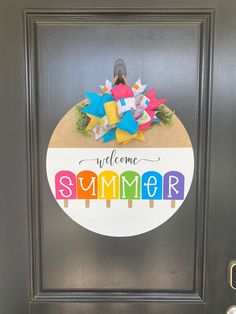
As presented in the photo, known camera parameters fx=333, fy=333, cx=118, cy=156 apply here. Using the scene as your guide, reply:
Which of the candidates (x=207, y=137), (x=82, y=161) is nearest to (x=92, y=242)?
(x=82, y=161)

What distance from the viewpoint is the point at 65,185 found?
1.04m

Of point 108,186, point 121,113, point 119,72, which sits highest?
point 119,72

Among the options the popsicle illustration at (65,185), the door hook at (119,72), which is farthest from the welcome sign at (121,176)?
the door hook at (119,72)

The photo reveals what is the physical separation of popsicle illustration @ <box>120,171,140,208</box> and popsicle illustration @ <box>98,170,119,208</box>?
0.06 ft

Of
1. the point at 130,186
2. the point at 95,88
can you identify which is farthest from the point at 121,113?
the point at 130,186

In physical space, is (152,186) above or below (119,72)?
below

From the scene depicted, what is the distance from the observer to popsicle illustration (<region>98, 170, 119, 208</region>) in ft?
3.40

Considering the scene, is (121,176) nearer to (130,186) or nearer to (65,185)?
(130,186)

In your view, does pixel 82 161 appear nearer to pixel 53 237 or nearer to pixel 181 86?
pixel 53 237

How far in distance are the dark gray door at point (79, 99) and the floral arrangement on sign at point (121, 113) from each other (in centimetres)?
4

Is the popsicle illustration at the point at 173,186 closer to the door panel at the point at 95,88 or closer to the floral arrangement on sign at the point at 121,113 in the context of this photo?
the door panel at the point at 95,88

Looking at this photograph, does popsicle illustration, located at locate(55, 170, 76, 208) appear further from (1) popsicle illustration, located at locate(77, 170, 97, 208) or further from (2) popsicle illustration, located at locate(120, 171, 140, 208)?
(2) popsicle illustration, located at locate(120, 171, 140, 208)

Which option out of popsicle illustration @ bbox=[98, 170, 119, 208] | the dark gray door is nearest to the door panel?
the dark gray door

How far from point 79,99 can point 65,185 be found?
0.27 metres
